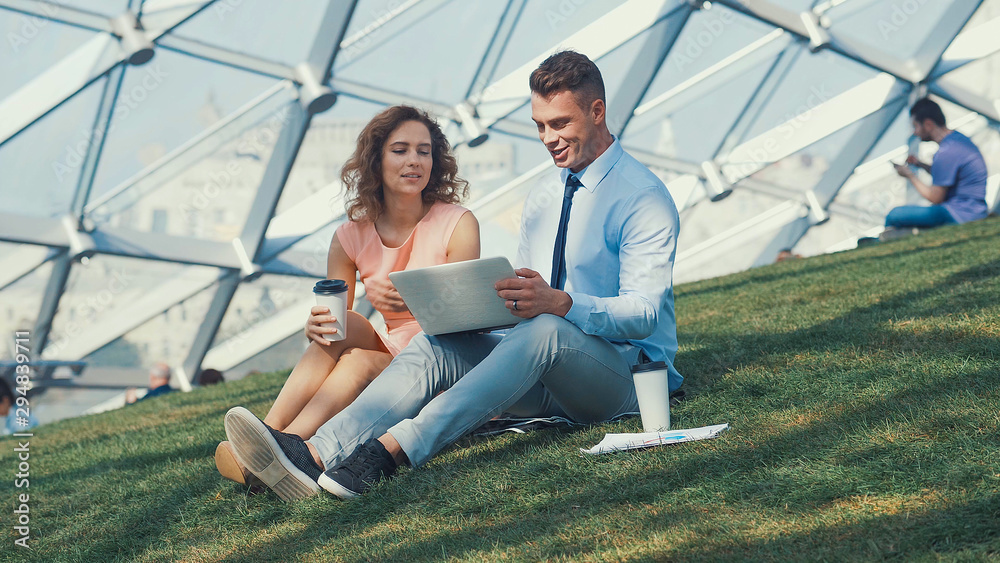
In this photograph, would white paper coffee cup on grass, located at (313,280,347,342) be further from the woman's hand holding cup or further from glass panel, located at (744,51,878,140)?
glass panel, located at (744,51,878,140)

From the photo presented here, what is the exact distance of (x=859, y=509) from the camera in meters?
1.93

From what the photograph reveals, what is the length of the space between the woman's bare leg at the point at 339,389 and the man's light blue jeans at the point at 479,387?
7.7 inches

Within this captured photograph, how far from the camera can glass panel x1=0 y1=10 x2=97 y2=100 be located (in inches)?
291

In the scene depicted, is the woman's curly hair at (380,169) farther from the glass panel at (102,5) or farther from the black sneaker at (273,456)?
the glass panel at (102,5)

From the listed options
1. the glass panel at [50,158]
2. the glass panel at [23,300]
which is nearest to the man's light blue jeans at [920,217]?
the glass panel at [50,158]

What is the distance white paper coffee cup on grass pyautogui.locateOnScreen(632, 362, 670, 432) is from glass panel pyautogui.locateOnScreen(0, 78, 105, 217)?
22.1 ft

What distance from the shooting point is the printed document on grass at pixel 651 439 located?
Result: 2625 mm

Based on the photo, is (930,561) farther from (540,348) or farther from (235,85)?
(235,85)

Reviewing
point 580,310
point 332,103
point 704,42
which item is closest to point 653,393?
point 580,310

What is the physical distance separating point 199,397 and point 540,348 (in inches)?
180

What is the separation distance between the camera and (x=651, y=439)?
2.64 meters

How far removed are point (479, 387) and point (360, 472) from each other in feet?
1.47

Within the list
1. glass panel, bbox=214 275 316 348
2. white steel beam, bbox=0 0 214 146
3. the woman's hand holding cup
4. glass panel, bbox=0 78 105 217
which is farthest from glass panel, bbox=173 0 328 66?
the woman's hand holding cup

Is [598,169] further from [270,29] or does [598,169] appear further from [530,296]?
[270,29]
